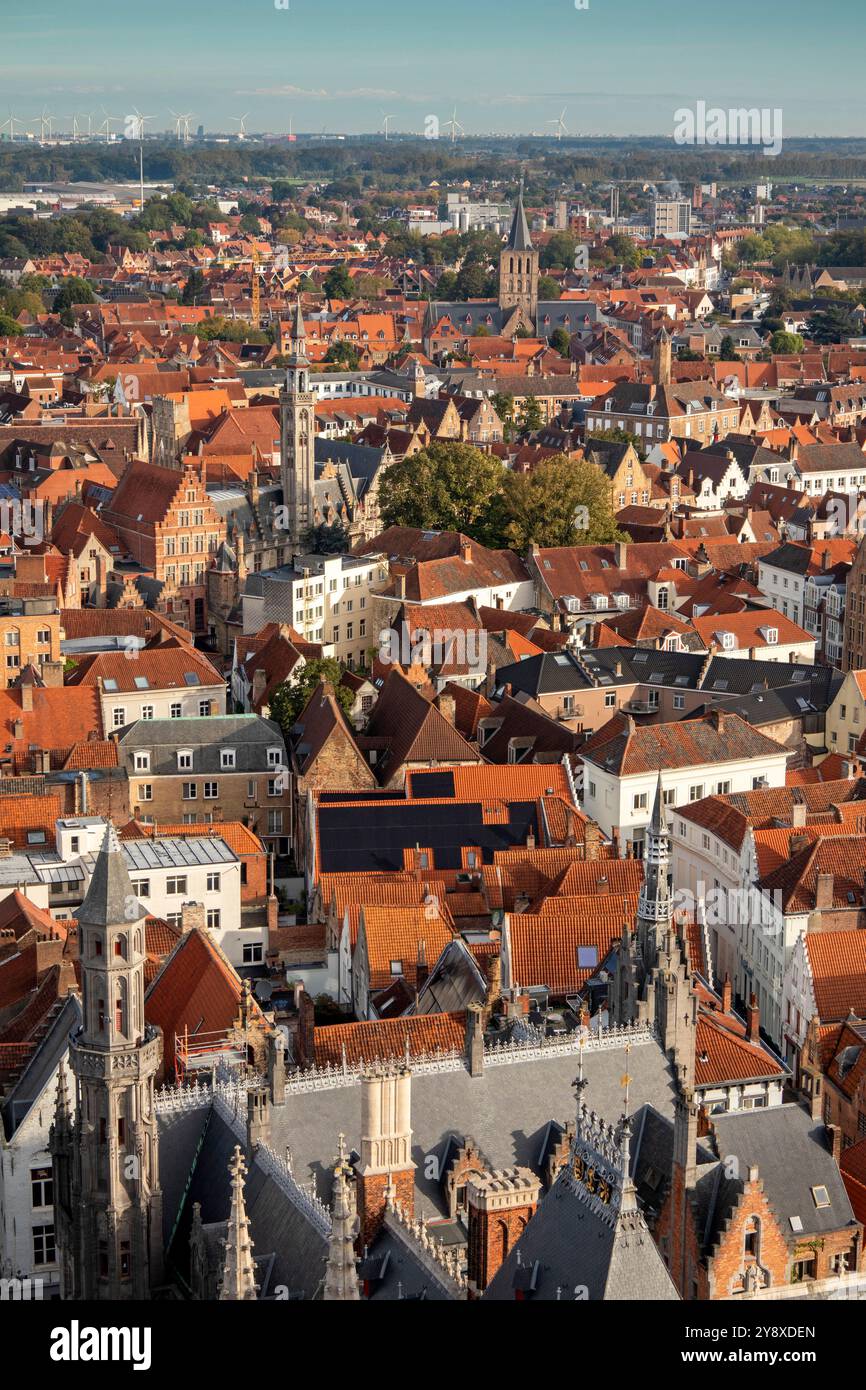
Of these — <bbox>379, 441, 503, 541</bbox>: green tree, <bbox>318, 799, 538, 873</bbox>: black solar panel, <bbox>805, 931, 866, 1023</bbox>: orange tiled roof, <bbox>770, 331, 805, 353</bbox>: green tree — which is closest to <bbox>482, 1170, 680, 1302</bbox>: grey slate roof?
<bbox>805, 931, 866, 1023</bbox>: orange tiled roof

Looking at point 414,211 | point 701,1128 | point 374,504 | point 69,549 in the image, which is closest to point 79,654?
point 69,549

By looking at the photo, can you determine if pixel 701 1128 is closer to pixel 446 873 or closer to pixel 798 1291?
pixel 798 1291

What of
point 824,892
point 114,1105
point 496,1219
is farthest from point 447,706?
point 496,1219

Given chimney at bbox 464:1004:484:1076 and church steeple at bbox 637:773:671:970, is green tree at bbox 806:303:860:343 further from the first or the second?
chimney at bbox 464:1004:484:1076

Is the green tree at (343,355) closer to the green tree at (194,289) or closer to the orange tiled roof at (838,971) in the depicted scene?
the green tree at (194,289)

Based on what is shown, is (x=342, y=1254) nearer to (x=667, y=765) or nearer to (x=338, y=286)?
(x=667, y=765)

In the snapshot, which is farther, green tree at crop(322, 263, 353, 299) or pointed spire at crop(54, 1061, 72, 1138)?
green tree at crop(322, 263, 353, 299)

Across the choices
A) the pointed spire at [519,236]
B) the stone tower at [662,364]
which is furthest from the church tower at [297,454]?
the pointed spire at [519,236]
